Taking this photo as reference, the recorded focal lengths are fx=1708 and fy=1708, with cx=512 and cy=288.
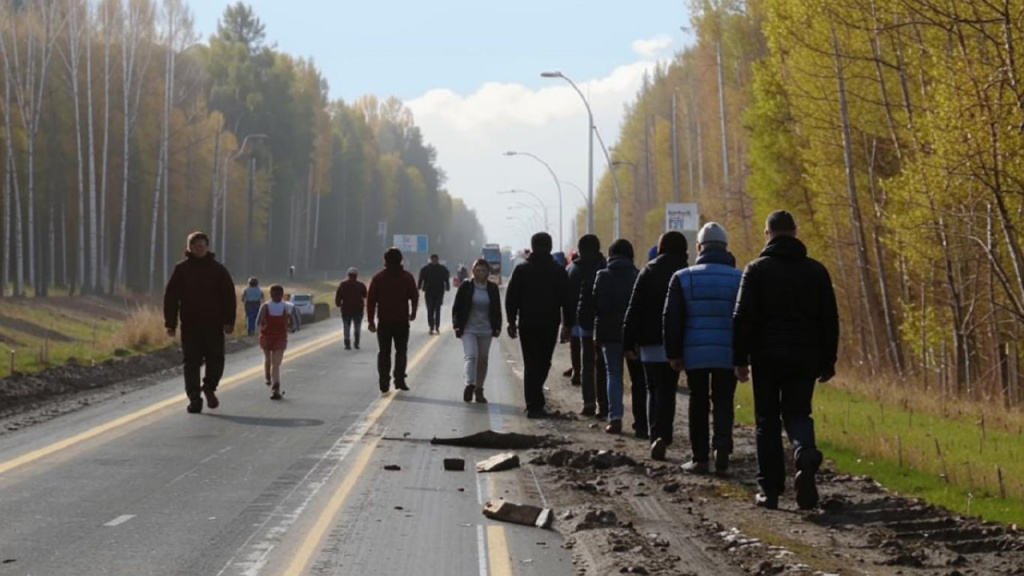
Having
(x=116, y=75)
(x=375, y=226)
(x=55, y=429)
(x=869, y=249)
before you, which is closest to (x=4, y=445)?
(x=55, y=429)

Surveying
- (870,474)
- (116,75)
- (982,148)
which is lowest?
(870,474)

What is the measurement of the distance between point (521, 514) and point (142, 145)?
7831 cm

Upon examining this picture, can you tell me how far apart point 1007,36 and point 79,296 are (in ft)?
191

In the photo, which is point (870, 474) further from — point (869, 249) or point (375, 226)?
point (375, 226)

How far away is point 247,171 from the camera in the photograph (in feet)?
371

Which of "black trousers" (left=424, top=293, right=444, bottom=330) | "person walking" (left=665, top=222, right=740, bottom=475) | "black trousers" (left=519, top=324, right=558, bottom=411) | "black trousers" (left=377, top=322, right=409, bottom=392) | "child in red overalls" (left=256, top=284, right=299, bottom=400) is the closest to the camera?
"person walking" (left=665, top=222, right=740, bottom=475)

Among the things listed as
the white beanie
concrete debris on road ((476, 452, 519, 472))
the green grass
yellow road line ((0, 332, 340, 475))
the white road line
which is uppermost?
the white beanie

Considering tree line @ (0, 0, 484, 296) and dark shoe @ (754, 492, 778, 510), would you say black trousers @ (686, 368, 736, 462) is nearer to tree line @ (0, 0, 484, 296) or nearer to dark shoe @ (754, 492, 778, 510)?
dark shoe @ (754, 492, 778, 510)

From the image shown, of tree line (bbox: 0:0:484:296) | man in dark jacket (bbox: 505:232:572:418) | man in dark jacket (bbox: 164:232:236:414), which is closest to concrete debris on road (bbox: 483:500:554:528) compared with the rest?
man in dark jacket (bbox: 505:232:572:418)

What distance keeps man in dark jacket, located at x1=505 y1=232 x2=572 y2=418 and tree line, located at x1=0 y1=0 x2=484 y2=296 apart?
49308 mm

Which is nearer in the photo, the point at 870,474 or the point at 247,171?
the point at 870,474

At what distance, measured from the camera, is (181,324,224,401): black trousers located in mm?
19062

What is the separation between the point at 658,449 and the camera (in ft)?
48.3

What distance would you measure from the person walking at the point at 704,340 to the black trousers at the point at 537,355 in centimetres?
567
